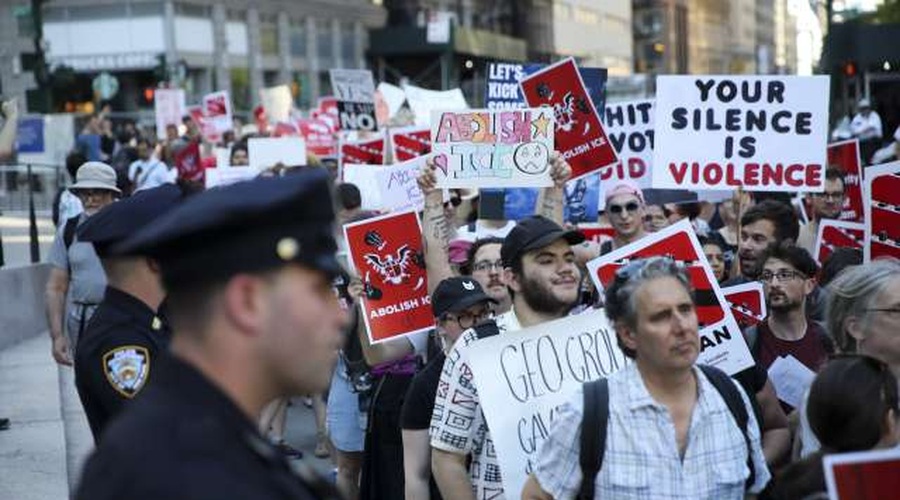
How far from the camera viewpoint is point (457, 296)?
6.27m

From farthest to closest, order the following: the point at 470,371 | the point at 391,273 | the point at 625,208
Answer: the point at 625,208 < the point at 391,273 < the point at 470,371

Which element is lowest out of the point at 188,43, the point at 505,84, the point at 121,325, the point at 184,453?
the point at 121,325

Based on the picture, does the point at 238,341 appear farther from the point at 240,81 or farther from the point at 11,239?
the point at 240,81

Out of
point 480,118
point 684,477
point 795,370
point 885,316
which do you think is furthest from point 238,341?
point 480,118

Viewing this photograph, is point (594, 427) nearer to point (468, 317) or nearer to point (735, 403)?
point (735, 403)

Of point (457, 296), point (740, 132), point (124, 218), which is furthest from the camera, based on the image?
point (740, 132)

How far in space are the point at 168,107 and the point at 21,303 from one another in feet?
40.2

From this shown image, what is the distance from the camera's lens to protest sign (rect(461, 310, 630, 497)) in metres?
5.16

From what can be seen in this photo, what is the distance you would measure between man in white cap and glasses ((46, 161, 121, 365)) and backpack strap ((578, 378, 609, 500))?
15.0 ft

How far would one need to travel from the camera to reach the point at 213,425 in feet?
7.34

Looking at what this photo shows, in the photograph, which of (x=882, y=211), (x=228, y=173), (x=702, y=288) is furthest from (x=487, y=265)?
(x=228, y=173)

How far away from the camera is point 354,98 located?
1816 centimetres

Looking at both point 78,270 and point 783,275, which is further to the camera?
point 78,270

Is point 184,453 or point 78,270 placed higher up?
point 184,453
